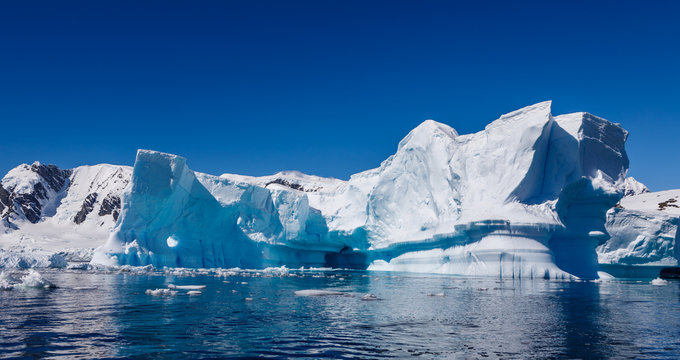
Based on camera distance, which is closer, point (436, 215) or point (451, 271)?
point (451, 271)

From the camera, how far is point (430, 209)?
1341 inches

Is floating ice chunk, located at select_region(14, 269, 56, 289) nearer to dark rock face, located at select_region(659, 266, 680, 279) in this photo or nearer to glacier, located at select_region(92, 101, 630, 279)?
glacier, located at select_region(92, 101, 630, 279)

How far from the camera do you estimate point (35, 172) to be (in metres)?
69.4

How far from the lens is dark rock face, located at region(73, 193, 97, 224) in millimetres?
63787

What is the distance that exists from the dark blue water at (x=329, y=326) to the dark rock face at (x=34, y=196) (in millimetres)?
54799

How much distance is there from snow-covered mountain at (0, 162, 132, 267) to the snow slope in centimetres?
4365

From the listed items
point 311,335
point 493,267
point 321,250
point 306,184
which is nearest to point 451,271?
point 493,267

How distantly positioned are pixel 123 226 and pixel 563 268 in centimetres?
2544

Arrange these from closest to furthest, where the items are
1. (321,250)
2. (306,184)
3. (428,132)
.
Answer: (428,132) → (321,250) → (306,184)

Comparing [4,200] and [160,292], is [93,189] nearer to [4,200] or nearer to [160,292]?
[4,200]

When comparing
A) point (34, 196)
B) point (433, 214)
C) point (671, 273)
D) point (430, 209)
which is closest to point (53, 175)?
point (34, 196)

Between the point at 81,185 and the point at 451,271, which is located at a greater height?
the point at 81,185

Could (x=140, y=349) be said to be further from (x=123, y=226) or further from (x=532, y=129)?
(x=123, y=226)

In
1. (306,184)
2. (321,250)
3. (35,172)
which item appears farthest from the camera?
(306,184)
